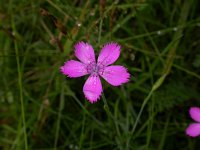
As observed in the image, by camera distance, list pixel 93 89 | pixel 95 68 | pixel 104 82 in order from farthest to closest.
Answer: pixel 104 82
pixel 95 68
pixel 93 89

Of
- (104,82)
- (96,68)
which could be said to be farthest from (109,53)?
(104,82)

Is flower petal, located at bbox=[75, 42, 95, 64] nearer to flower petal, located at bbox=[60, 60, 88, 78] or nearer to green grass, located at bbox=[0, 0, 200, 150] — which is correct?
flower petal, located at bbox=[60, 60, 88, 78]

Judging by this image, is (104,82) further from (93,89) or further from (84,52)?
(93,89)

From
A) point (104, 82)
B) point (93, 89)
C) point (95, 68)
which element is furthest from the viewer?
point (104, 82)

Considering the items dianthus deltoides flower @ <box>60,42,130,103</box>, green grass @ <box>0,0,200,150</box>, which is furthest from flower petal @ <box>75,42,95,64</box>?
green grass @ <box>0,0,200,150</box>

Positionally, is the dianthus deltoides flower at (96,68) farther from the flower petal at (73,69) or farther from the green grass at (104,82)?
the green grass at (104,82)

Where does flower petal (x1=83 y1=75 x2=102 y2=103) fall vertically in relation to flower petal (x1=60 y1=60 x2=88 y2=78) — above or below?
below

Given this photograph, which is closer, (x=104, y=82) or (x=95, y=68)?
(x=95, y=68)

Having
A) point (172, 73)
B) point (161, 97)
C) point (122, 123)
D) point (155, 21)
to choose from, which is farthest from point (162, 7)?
point (122, 123)
